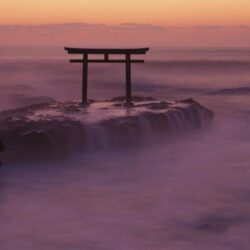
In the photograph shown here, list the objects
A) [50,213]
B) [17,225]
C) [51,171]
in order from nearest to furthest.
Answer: [17,225], [50,213], [51,171]

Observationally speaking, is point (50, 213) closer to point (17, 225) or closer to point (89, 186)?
point (17, 225)

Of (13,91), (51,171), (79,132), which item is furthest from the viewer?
(13,91)

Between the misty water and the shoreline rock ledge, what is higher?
the shoreline rock ledge

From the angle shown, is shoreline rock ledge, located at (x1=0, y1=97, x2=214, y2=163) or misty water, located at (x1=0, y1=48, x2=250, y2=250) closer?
misty water, located at (x1=0, y1=48, x2=250, y2=250)

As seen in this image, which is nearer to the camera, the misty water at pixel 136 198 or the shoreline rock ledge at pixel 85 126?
the misty water at pixel 136 198

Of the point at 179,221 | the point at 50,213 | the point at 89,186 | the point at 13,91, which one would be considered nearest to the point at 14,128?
the point at 89,186

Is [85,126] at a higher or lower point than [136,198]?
higher

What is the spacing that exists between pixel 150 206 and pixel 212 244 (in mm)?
2053

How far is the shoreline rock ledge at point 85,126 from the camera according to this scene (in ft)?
40.0

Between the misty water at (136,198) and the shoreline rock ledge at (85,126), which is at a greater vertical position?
the shoreline rock ledge at (85,126)

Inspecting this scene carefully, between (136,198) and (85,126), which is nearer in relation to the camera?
(136,198)

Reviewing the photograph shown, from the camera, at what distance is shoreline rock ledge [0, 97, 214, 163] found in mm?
12203

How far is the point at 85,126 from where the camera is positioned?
13.1 metres

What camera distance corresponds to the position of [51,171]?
11695mm
